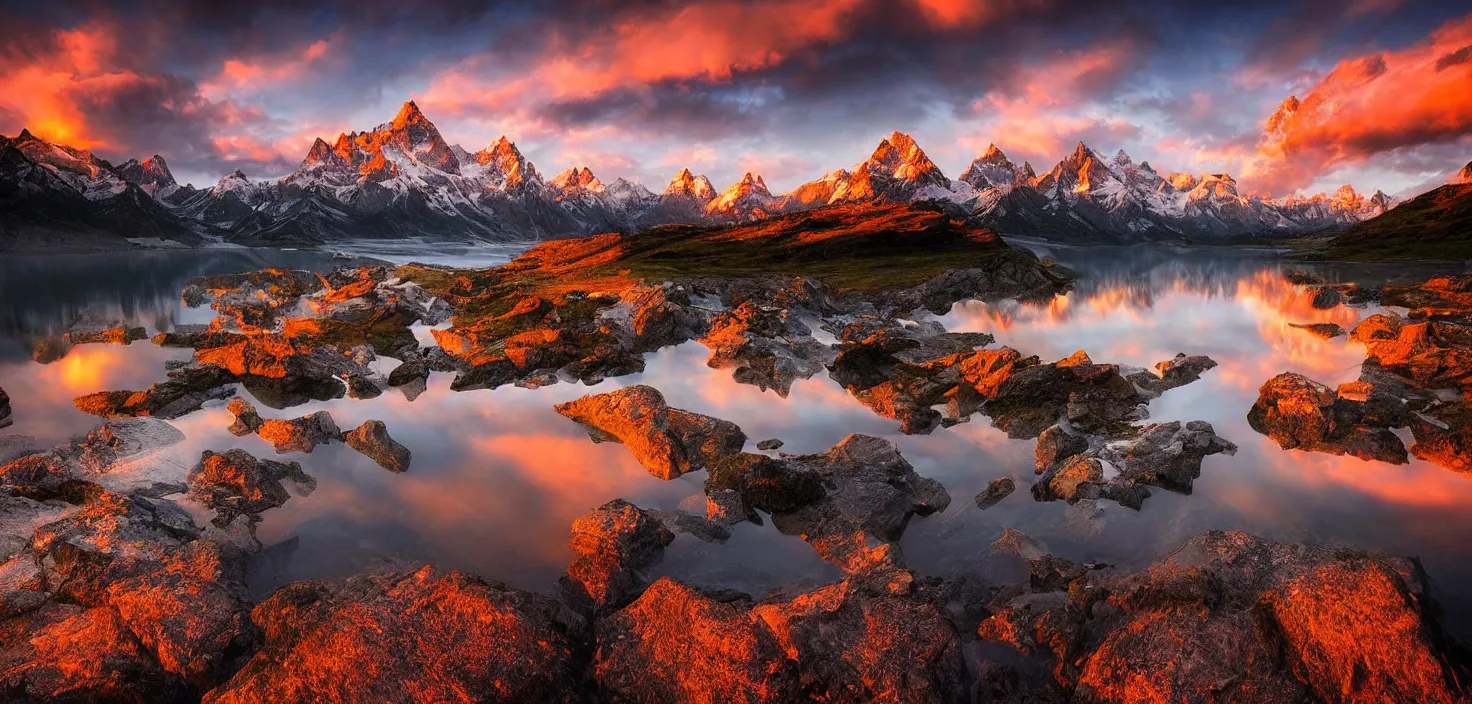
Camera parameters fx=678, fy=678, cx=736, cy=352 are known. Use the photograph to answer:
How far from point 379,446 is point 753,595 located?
16.7m

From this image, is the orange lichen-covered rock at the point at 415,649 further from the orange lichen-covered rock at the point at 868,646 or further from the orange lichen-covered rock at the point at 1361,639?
the orange lichen-covered rock at the point at 1361,639

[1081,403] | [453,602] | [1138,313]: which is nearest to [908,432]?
[1081,403]

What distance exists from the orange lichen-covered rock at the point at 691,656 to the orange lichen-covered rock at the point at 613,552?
2077 mm

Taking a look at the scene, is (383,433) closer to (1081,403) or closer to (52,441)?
(52,441)

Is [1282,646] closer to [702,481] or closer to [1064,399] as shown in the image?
[702,481]

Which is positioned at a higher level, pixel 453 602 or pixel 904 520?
pixel 453 602

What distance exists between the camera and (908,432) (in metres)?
28.2

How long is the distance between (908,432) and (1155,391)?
1439cm

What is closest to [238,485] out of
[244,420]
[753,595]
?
[244,420]

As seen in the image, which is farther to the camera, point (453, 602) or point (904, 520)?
point (904, 520)

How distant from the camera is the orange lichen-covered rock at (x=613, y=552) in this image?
1590cm

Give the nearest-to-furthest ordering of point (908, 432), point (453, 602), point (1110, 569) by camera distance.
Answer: point (453, 602) → point (1110, 569) → point (908, 432)

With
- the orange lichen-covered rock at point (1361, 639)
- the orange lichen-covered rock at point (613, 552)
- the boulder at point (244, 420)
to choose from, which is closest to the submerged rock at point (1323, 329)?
the orange lichen-covered rock at point (1361, 639)

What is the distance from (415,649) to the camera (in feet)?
40.3
